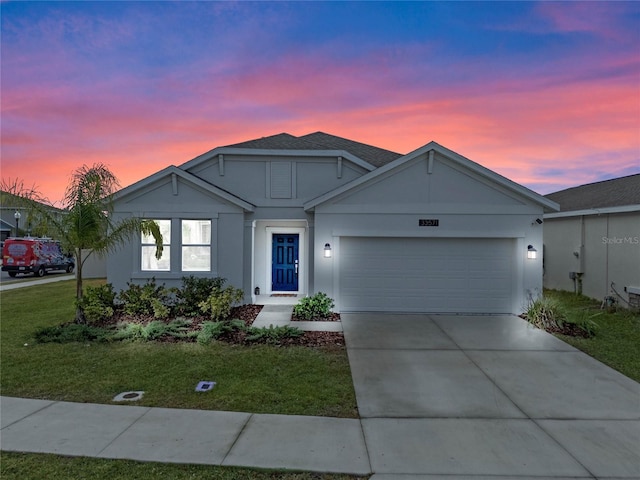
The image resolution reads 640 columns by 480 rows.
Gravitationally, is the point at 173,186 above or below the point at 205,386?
above

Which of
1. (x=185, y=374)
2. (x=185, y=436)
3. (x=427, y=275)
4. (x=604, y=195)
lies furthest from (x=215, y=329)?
(x=604, y=195)

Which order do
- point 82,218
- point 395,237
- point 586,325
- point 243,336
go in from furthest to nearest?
point 395,237 < point 82,218 < point 586,325 < point 243,336

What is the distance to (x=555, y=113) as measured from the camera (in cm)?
1311

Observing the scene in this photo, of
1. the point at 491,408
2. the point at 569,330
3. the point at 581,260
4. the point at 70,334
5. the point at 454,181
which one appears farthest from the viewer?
the point at 581,260

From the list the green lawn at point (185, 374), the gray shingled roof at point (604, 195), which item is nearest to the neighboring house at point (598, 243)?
the gray shingled roof at point (604, 195)

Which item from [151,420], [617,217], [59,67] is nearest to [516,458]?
[151,420]

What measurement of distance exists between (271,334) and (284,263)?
5222mm

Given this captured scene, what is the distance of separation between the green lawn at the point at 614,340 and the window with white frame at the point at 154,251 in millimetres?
11104

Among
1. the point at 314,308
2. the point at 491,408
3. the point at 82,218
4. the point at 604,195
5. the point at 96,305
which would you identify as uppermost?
the point at 604,195

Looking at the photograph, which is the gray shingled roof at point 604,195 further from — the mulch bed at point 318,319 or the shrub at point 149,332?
the shrub at point 149,332

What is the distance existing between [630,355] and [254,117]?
1520 cm

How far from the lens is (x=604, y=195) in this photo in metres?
15.3

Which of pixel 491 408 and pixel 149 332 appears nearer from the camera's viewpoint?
pixel 491 408

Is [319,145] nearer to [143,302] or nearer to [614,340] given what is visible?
[143,302]
